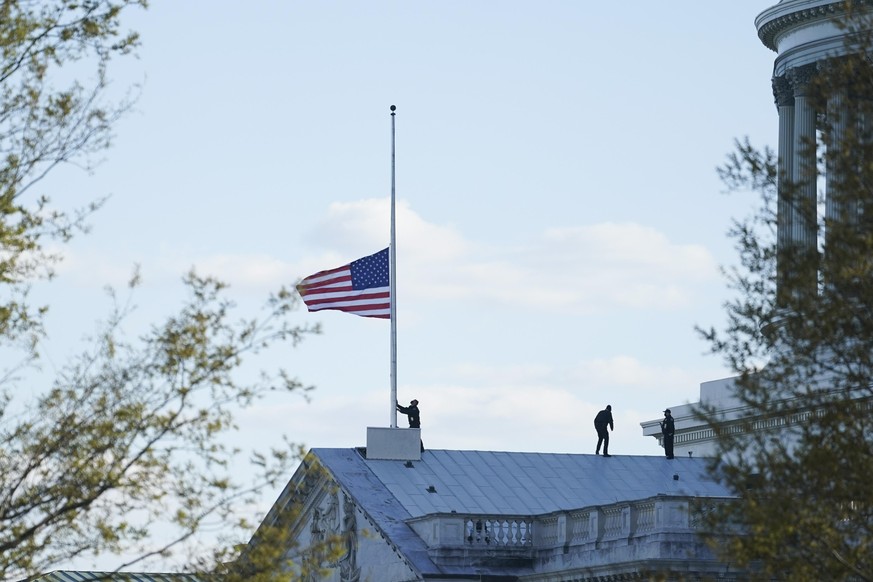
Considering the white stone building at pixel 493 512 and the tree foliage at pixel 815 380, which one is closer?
the tree foliage at pixel 815 380

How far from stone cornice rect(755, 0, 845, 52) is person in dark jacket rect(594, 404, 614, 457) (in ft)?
60.6

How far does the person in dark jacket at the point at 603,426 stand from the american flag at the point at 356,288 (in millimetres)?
10102

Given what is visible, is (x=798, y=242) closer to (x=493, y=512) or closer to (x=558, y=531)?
(x=558, y=531)

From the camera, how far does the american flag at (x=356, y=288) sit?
86.0 metres

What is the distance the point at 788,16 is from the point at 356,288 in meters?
25.1

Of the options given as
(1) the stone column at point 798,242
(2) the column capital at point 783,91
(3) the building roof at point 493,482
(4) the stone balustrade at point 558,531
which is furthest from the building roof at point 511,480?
(1) the stone column at point 798,242

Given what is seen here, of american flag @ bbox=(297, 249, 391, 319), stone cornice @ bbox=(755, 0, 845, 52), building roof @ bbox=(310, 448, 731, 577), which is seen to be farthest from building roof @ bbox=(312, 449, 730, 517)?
stone cornice @ bbox=(755, 0, 845, 52)

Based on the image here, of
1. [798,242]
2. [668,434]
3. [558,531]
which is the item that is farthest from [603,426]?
[798,242]

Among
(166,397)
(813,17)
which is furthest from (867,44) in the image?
(813,17)

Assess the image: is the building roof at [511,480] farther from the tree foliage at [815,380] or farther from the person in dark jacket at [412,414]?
the tree foliage at [815,380]

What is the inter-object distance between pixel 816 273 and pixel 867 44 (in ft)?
12.5

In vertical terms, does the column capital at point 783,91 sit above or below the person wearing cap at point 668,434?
above

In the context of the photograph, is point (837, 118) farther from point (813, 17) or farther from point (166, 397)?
point (813, 17)

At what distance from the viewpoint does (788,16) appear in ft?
338
